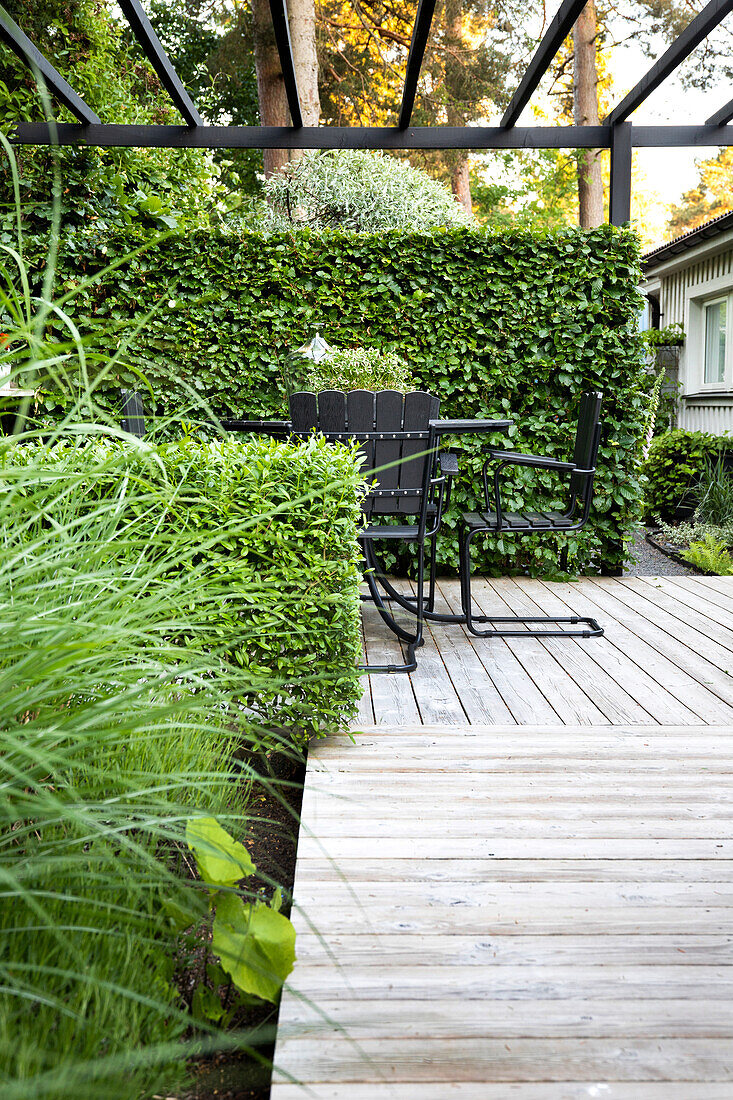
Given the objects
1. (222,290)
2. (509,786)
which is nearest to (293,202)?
(222,290)

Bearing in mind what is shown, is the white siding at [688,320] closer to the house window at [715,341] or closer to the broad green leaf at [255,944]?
the house window at [715,341]

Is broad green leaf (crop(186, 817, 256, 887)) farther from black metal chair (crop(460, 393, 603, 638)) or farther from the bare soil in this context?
black metal chair (crop(460, 393, 603, 638))

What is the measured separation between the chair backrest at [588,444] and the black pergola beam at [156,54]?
311cm

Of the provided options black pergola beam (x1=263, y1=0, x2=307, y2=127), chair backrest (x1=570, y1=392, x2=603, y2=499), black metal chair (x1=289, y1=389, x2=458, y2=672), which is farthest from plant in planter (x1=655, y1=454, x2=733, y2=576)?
black pergola beam (x1=263, y1=0, x2=307, y2=127)

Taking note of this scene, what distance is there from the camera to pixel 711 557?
226 inches

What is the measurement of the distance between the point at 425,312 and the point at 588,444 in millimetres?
1632

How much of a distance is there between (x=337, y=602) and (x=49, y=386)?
10.9 ft

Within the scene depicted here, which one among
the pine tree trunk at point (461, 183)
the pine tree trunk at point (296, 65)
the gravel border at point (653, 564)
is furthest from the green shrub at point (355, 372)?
the pine tree trunk at point (461, 183)

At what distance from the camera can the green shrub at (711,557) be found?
562 cm

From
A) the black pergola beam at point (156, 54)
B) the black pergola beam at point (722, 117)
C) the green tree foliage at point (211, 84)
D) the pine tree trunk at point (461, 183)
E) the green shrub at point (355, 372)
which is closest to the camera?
the green shrub at point (355, 372)

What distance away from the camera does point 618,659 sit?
140 inches

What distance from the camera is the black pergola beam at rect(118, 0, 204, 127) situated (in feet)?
15.1

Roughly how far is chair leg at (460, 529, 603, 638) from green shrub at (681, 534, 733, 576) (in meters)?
1.93

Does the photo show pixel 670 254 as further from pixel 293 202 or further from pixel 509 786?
pixel 509 786
